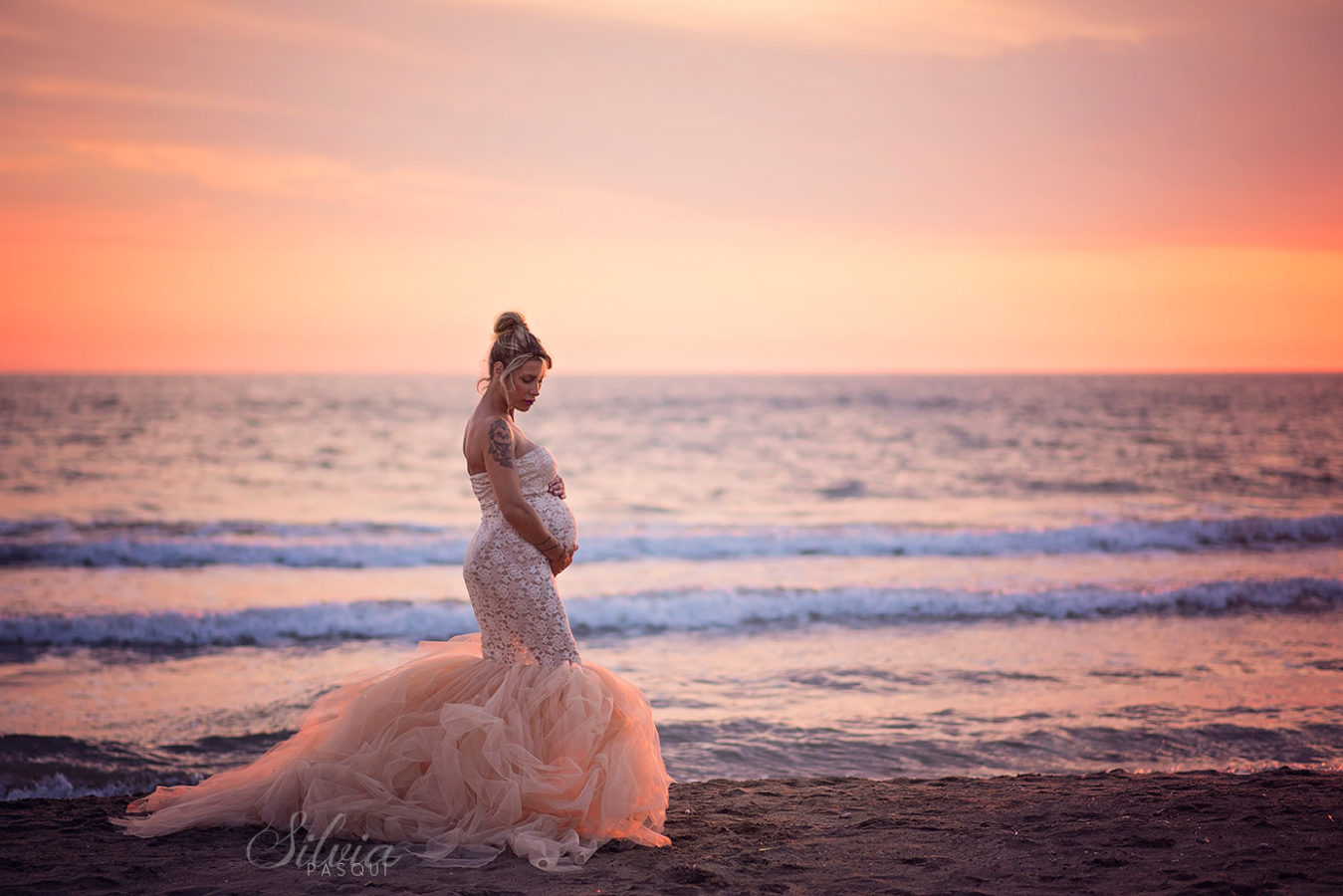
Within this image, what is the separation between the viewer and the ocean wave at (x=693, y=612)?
9.62 metres

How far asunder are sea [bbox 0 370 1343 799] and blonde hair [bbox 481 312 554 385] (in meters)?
3.18

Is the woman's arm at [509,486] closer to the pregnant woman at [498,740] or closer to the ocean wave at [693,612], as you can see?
the pregnant woman at [498,740]

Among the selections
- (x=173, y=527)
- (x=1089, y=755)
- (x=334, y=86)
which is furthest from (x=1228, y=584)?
(x=173, y=527)

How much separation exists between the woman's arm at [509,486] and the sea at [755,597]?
247cm

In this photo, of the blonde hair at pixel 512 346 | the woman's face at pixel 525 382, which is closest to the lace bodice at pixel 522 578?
the woman's face at pixel 525 382

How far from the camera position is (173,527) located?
15531 millimetres

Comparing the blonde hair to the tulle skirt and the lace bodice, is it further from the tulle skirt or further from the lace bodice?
the tulle skirt

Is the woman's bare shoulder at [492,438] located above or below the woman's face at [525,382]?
below

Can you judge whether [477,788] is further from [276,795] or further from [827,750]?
[827,750]

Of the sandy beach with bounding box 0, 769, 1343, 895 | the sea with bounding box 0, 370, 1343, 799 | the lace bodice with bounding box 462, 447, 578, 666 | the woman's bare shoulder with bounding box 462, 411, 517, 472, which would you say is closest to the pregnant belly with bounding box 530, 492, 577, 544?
the lace bodice with bounding box 462, 447, 578, 666

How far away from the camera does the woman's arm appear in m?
4.23

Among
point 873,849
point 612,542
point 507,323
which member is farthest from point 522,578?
point 612,542

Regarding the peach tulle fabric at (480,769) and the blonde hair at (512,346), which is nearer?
the peach tulle fabric at (480,769)

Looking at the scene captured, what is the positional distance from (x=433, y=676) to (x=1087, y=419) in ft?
132
